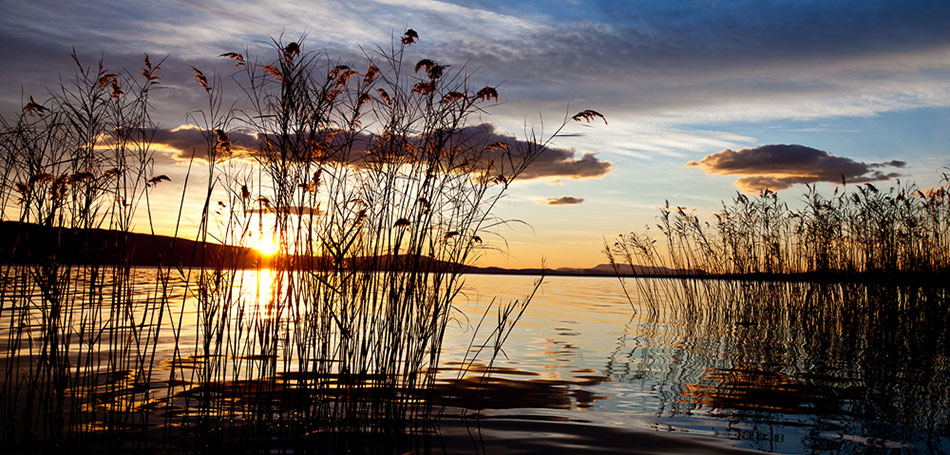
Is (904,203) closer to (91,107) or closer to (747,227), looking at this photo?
(747,227)

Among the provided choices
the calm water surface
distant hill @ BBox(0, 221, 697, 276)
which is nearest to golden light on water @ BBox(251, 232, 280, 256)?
distant hill @ BBox(0, 221, 697, 276)

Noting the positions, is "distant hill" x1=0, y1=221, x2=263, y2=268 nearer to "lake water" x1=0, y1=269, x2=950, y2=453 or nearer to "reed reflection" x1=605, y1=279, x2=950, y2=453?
"lake water" x1=0, y1=269, x2=950, y2=453

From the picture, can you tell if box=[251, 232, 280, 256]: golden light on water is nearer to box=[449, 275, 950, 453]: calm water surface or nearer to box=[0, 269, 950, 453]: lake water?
box=[0, 269, 950, 453]: lake water

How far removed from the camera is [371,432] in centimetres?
349

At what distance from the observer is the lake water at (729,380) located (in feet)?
12.5

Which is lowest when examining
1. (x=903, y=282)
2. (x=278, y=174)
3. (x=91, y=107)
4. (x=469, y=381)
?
(x=469, y=381)

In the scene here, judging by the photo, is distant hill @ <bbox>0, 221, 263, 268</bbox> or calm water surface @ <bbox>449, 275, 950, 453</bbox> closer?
distant hill @ <bbox>0, 221, 263, 268</bbox>

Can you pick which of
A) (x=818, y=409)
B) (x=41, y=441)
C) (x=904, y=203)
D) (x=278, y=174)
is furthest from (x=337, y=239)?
(x=904, y=203)

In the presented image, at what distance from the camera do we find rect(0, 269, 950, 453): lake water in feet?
12.5

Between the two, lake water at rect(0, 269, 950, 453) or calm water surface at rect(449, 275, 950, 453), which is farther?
calm water surface at rect(449, 275, 950, 453)

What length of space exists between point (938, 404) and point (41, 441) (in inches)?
244

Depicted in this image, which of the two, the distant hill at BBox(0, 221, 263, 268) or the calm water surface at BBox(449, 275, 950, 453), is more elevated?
the distant hill at BBox(0, 221, 263, 268)

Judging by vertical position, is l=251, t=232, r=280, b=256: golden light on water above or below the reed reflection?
above

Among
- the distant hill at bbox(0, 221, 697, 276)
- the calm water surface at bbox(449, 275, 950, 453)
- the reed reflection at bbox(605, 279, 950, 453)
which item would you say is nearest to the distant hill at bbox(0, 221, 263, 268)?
the distant hill at bbox(0, 221, 697, 276)
